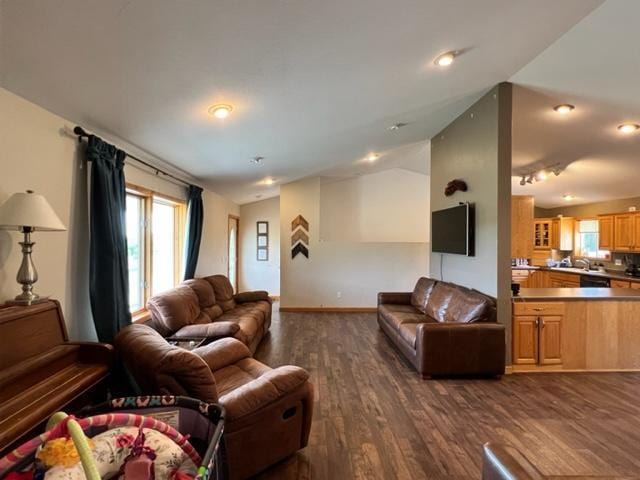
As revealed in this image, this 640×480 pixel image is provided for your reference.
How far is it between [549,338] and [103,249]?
14.4ft

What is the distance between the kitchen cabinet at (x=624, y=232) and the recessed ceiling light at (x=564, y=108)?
11.6 feet

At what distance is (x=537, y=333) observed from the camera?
3.57 metres

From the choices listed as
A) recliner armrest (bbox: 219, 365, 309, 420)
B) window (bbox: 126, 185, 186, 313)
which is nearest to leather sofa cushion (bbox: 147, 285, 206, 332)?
window (bbox: 126, 185, 186, 313)

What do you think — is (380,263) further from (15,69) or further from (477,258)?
(15,69)

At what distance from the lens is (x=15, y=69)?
1621 millimetres

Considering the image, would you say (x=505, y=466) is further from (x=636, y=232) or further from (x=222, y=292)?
(x=636, y=232)

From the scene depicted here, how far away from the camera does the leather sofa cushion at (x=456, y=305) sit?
3510mm

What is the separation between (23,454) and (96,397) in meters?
0.90

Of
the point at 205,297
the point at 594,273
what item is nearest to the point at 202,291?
the point at 205,297

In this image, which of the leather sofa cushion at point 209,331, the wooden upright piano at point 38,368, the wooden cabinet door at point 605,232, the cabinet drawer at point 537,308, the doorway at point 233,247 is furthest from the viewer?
the doorway at point 233,247

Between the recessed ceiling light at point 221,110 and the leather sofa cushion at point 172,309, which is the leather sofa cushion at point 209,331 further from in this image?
the recessed ceiling light at point 221,110

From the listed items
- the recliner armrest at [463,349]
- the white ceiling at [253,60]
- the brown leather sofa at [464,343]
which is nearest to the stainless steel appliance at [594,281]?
the brown leather sofa at [464,343]

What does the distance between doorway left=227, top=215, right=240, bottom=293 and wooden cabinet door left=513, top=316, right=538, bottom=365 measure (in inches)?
224

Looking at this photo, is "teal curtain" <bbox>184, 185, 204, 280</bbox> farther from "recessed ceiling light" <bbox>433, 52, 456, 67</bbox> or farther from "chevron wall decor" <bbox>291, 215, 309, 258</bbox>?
"recessed ceiling light" <bbox>433, 52, 456, 67</bbox>
